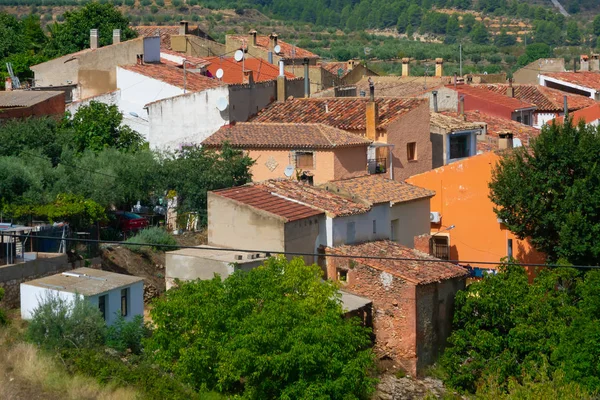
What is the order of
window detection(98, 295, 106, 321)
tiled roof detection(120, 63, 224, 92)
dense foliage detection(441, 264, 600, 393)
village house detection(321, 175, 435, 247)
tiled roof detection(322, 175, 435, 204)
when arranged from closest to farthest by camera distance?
1. window detection(98, 295, 106, 321)
2. dense foliage detection(441, 264, 600, 393)
3. tiled roof detection(322, 175, 435, 204)
4. village house detection(321, 175, 435, 247)
5. tiled roof detection(120, 63, 224, 92)

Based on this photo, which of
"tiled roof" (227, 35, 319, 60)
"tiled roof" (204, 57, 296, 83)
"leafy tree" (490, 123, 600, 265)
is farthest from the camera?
"tiled roof" (227, 35, 319, 60)

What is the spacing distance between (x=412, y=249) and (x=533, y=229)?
4.10 meters

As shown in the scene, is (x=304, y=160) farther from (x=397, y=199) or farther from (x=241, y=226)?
(x=241, y=226)

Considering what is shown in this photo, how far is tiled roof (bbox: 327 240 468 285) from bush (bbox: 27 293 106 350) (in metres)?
6.24

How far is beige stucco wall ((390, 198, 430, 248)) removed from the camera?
33.3 m

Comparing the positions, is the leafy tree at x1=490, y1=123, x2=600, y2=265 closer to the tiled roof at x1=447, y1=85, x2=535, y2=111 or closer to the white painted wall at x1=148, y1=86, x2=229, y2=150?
the white painted wall at x1=148, y1=86, x2=229, y2=150

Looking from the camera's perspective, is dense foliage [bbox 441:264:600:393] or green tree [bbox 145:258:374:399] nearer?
green tree [bbox 145:258:374:399]

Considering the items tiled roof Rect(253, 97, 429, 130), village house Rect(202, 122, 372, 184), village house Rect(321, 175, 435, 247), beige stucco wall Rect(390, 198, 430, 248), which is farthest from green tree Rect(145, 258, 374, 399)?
tiled roof Rect(253, 97, 429, 130)

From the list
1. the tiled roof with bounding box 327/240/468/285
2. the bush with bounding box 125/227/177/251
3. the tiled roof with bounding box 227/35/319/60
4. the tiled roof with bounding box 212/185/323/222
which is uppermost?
the tiled roof with bounding box 227/35/319/60

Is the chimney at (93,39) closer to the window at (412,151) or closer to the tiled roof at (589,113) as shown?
the window at (412,151)

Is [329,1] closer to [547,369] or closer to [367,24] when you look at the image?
[367,24]

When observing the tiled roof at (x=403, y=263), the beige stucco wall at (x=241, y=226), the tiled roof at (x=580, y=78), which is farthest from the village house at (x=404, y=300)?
the tiled roof at (x=580, y=78)

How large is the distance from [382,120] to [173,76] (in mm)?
8434

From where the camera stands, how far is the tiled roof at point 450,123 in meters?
42.2
